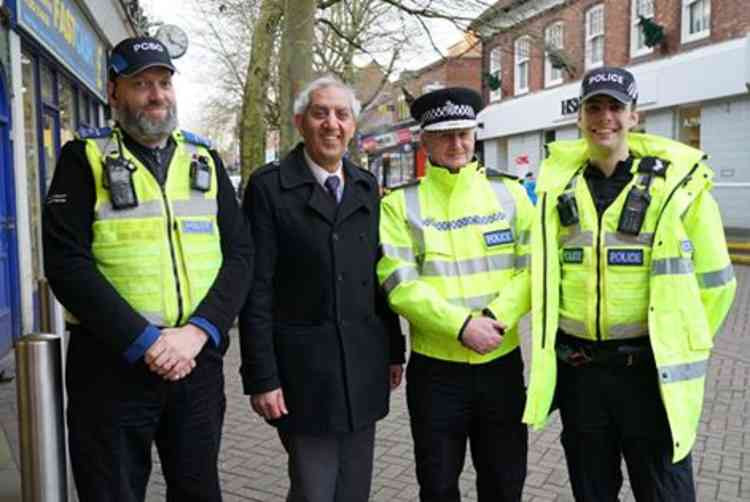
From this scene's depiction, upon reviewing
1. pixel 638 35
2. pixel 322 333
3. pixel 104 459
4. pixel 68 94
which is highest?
pixel 638 35

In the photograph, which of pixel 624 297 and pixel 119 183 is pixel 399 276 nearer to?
pixel 624 297

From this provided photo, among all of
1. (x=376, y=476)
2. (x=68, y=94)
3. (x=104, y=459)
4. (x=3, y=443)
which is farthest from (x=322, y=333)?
(x=68, y=94)

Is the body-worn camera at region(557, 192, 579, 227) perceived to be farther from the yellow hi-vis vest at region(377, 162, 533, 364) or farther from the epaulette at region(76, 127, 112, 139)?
the epaulette at region(76, 127, 112, 139)

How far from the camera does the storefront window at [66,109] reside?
9.65m

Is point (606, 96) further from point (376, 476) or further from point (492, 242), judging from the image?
point (376, 476)

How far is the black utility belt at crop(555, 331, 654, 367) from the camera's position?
271cm

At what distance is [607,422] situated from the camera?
9.19ft

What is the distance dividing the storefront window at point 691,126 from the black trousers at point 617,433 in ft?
52.7

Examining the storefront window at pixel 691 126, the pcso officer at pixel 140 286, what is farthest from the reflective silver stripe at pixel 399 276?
the storefront window at pixel 691 126

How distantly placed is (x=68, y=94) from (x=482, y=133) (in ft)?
67.0

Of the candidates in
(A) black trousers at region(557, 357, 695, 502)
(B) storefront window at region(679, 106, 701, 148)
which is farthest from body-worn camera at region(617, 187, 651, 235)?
(B) storefront window at region(679, 106, 701, 148)

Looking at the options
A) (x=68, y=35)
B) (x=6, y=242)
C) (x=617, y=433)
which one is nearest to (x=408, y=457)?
(x=617, y=433)

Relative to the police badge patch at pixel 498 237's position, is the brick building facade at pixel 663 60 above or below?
above

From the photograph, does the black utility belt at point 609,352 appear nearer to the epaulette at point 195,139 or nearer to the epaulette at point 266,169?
the epaulette at point 266,169
